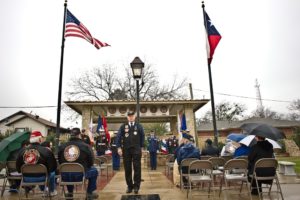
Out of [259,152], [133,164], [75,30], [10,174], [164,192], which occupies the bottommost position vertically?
[164,192]

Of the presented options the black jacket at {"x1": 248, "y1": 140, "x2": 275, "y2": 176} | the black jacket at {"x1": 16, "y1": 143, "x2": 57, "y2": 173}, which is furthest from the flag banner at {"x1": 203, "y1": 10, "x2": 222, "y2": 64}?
the black jacket at {"x1": 16, "y1": 143, "x2": 57, "y2": 173}

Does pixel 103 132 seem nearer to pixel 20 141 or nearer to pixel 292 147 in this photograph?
pixel 20 141

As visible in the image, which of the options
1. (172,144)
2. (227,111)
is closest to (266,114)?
(227,111)

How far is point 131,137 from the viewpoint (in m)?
6.23

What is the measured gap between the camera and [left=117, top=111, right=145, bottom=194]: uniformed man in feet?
20.1

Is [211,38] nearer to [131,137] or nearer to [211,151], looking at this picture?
[211,151]

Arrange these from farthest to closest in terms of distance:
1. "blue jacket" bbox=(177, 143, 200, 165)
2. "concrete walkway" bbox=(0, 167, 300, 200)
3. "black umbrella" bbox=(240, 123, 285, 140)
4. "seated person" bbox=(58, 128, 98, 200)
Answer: "blue jacket" bbox=(177, 143, 200, 165)
"concrete walkway" bbox=(0, 167, 300, 200)
"black umbrella" bbox=(240, 123, 285, 140)
"seated person" bbox=(58, 128, 98, 200)

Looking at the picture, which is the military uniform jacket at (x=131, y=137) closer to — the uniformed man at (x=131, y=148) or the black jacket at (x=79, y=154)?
the uniformed man at (x=131, y=148)

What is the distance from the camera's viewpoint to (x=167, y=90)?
120 feet

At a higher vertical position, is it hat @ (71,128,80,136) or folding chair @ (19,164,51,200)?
hat @ (71,128,80,136)

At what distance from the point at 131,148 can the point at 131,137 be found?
26 centimetres

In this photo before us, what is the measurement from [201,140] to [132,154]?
18.9 metres

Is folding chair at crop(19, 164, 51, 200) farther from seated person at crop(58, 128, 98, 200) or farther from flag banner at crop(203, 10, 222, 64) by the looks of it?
flag banner at crop(203, 10, 222, 64)

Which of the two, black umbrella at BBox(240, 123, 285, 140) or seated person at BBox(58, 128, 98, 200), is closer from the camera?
seated person at BBox(58, 128, 98, 200)
